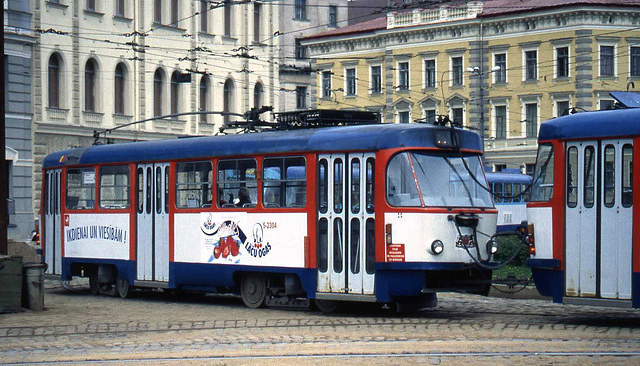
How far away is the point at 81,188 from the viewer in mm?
24953

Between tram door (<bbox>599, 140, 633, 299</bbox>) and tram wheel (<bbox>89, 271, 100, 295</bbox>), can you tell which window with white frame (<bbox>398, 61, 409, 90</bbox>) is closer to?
tram wheel (<bbox>89, 271, 100, 295</bbox>)

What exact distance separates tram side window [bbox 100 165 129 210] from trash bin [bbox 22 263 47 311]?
328cm

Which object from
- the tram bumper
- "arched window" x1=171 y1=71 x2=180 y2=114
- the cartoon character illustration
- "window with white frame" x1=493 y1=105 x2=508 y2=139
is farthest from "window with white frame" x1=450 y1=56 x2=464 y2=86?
the tram bumper

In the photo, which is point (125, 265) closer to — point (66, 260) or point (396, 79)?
point (66, 260)

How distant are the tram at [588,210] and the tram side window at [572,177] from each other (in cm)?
1

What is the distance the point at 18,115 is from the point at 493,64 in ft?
85.8

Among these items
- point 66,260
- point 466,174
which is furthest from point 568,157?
point 66,260

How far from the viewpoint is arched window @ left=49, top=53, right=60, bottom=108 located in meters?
48.0

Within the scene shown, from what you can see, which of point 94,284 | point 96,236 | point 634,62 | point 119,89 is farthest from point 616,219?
point 634,62

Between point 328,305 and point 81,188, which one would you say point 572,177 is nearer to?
point 328,305

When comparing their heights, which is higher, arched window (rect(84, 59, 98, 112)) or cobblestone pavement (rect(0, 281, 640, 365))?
arched window (rect(84, 59, 98, 112))

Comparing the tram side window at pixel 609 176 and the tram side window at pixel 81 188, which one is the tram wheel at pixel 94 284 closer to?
the tram side window at pixel 81 188

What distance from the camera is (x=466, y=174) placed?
19.0 m

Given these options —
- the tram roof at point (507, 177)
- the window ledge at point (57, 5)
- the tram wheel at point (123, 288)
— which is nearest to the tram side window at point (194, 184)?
the tram wheel at point (123, 288)
